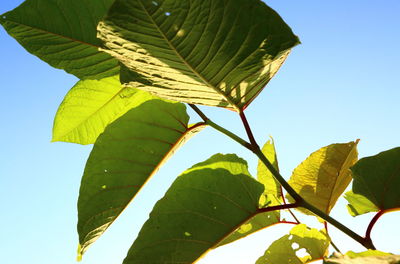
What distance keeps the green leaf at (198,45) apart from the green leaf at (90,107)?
36 centimetres

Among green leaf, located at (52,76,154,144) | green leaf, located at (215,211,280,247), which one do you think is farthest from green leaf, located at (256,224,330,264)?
green leaf, located at (52,76,154,144)

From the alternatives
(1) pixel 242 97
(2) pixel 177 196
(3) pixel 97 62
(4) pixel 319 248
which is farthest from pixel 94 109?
(4) pixel 319 248

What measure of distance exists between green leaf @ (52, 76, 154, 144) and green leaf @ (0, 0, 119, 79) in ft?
0.38

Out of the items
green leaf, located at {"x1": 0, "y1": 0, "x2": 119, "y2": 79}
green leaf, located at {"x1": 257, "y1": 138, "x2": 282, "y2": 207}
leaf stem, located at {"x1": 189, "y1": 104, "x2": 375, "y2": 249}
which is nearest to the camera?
leaf stem, located at {"x1": 189, "y1": 104, "x2": 375, "y2": 249}

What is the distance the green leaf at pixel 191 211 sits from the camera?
3.18ft

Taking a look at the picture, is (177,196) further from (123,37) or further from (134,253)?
(123,37)

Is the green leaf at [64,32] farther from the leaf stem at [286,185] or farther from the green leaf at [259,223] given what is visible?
the green leaf at [259,223]

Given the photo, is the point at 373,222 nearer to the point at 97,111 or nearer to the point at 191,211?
the point at 191,211

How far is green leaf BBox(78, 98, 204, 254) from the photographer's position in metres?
1.02

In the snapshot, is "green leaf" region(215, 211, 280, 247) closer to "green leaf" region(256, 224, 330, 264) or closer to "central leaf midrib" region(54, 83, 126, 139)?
"green leaf" region(256, 224, 330, 264)

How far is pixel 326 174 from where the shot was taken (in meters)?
1.17

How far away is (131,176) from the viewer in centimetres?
107

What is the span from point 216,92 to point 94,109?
0.54 meters

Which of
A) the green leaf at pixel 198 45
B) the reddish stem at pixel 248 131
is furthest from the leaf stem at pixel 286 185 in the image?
the green leaf at pixel 198 45
